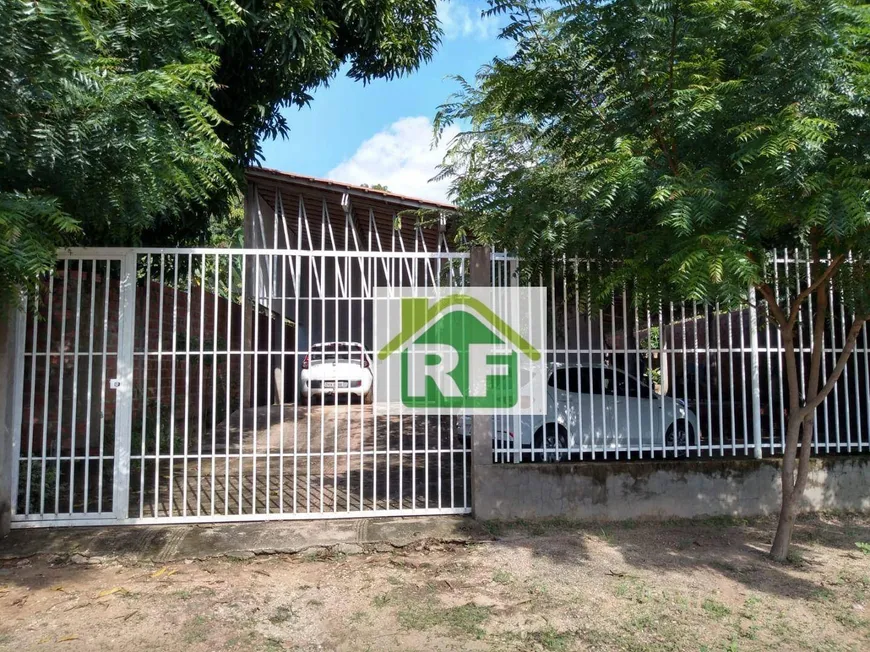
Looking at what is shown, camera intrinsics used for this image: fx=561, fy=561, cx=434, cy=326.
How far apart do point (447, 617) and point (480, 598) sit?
320 millimetres

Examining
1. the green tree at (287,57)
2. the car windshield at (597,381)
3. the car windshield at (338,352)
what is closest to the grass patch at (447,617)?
the car windshield at (338,352)

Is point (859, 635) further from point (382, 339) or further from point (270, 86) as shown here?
point (270, 86)

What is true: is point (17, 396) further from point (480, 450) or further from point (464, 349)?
point (480, 450)

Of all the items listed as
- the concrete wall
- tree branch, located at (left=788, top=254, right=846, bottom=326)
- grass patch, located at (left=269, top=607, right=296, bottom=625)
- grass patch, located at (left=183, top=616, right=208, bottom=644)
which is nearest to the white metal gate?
the concrete wall

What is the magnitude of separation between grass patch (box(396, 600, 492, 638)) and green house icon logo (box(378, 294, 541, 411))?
1.68 meters

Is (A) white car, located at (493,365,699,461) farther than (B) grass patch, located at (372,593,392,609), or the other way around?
(A) white car, located at (493,365,699,461)

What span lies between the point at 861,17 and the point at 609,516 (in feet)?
12.9

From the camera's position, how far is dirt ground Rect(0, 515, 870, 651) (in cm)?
312

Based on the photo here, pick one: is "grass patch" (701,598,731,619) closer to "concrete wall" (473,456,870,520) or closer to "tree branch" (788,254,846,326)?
"concrete wall" (473,456,870,520)

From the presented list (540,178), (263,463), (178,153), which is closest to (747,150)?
(540,178)

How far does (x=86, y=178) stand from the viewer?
3668 millimetres

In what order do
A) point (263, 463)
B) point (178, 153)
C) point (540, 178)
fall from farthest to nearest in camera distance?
point (263, 463) → point (540, 178) → point (178, 153)

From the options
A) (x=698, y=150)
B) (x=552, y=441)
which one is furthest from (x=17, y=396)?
(x=698, y=150)

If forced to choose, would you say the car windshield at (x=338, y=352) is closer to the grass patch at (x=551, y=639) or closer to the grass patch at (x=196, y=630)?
the grass patch at (x=196, y=630)
